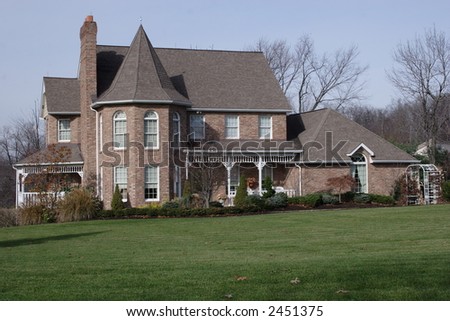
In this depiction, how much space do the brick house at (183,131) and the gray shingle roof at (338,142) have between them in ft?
0.23

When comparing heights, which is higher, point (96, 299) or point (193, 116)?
point (193, 116)

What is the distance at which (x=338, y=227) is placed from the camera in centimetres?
2205

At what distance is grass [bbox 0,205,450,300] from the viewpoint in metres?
9.66

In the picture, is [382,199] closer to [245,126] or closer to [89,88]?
[245,126]

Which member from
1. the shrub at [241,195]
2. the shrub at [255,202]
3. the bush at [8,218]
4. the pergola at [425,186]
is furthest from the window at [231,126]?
the bush at [8,218]

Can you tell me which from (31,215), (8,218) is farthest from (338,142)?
(8,218)

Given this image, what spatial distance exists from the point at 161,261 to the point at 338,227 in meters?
9.52

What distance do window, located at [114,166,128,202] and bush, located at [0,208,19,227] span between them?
562cm

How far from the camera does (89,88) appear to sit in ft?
118

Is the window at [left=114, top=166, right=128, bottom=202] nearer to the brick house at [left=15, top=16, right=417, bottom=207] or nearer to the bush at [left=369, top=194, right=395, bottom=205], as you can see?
the brick house at [left=15, top=16, right=417, bottom=207]

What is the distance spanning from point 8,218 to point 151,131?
821 centimetres

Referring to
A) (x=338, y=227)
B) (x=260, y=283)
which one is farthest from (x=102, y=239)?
(x=260, y=283)

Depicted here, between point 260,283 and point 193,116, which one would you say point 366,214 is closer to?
point 193,116

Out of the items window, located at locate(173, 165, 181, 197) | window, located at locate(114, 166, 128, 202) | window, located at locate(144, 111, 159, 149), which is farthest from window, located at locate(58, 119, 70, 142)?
window, located at locate(173, 165, 181, 197)
